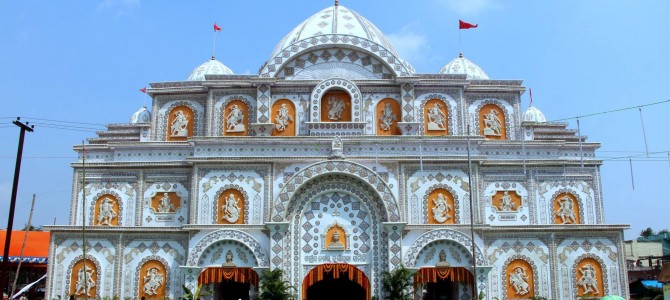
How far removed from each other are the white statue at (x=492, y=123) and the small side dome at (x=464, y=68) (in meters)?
3.24

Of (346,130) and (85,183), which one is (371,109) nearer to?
(346,130)

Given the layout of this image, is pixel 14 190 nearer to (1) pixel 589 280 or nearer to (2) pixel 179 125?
(2) pixel 179 125

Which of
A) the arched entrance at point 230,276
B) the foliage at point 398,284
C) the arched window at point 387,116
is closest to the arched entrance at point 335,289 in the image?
the foliage at point 398,284

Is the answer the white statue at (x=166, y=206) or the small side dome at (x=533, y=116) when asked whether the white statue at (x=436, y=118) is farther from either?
the white statue at (x=166, y=206)

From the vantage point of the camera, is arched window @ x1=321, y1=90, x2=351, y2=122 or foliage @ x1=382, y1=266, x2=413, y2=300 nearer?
foliage @ x1=382, y1=266, x2=413, y2=300

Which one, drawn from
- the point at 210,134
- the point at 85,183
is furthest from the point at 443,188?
the point at 85,183

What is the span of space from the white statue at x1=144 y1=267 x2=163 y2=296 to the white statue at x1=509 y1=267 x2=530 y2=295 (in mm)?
13822

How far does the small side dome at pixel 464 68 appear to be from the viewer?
3025cm

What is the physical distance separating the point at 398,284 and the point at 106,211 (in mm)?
12332

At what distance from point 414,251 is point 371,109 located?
258 inches

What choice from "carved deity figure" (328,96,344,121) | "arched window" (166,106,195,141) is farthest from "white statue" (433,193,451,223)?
"arched window" (166,106,195,141)

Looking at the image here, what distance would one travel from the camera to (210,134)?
2661 centimetres

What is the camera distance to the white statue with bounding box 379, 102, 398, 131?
26438 mm

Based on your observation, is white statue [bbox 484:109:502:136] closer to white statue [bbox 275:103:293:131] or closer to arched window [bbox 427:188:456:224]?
arched window [bbox 427:188:456:224]
